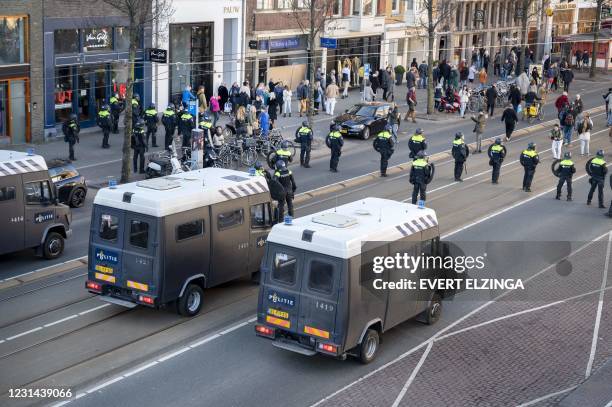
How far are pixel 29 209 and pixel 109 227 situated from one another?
14.2 feet

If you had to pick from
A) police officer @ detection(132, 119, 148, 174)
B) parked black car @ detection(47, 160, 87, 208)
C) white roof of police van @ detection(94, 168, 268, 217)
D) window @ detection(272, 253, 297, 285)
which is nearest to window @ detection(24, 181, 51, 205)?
white roof of police van @ detection(94, 168, 268, 217)

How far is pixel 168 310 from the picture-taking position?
62.8 ft

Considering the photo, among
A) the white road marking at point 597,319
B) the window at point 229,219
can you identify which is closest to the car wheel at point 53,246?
the window at point 229,219

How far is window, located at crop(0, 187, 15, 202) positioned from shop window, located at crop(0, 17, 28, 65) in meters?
14.1

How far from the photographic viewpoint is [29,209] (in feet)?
72.1

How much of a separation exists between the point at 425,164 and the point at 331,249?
1268cm

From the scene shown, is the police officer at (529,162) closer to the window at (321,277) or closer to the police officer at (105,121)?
the police officer at (105,121)

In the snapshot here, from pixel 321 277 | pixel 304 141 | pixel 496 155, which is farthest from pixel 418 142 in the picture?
pixel 321 277

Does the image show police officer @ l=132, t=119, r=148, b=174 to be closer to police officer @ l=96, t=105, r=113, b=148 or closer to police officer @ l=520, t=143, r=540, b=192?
police officer @ l=96, t=105, r=113, b=148

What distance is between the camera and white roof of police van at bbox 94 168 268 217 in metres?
18.0

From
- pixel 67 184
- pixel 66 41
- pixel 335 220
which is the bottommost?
pixel 67 184

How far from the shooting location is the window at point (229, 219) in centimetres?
1936

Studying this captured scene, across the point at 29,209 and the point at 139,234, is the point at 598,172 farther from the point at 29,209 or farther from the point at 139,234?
the point at 29,209

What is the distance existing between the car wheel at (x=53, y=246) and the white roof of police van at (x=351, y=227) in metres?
7.89
